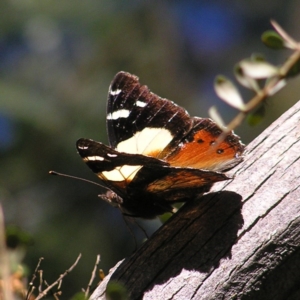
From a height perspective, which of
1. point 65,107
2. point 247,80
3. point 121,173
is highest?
point 247,80

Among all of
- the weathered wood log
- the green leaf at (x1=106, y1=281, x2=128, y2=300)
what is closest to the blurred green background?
the weathered wood log

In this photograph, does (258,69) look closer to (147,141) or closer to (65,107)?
(147,141)

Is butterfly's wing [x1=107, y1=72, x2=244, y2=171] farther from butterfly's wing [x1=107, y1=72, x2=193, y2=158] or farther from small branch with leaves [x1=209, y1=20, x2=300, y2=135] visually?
small branch with leaves [x1=209, y1=20, x2=300, y2=135]

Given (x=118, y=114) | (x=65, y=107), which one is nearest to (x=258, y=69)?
(x=118, y=114)

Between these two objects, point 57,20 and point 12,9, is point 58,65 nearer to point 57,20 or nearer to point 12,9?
point 57,20

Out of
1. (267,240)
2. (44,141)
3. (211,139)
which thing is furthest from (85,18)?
(267,240)

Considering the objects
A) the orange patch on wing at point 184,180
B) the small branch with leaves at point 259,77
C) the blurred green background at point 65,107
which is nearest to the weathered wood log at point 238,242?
the orange patch on wing at point 184,180

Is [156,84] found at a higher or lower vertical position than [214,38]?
lower
